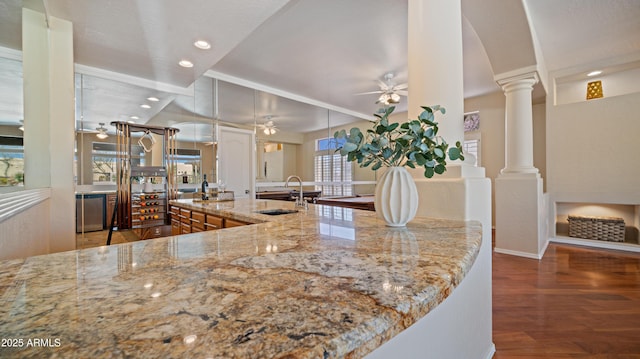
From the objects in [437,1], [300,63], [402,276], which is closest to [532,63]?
[437,1]

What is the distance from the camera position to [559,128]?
13.8ft

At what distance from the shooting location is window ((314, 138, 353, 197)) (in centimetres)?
678

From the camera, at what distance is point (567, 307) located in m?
2.08

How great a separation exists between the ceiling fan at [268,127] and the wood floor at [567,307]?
4237 mm

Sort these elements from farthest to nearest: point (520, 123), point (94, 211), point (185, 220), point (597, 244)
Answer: point (94, 211) → point (597, 244) → point (520, 123) → point (185, 220)

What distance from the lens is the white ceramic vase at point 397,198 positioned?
106 cm

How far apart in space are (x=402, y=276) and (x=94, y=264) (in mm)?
725

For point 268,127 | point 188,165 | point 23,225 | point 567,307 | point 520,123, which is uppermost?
point 268,127

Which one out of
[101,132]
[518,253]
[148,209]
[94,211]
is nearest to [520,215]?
[518,253]

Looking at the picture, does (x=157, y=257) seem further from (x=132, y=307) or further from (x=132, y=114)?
(x=132, y=114)

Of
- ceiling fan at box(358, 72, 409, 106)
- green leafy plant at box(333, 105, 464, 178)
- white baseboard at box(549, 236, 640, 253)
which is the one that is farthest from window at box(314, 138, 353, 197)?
green leafy plant at box(333, 105, 464, 178)

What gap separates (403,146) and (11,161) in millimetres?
1909

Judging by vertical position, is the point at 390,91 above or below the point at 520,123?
above

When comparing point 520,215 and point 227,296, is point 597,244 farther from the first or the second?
point 227,296
